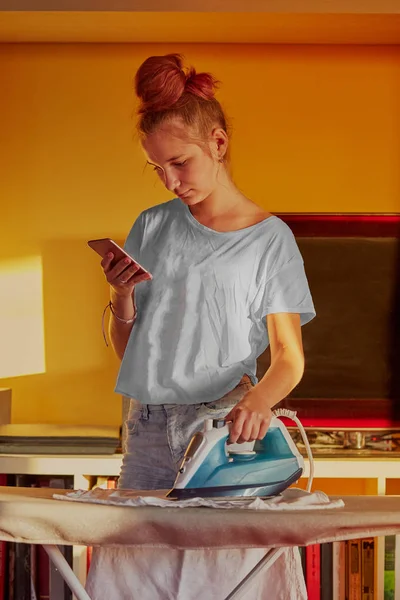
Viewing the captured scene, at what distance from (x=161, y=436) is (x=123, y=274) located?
0.90ft

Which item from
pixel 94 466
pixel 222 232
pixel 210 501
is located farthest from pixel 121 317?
pixel 94 466

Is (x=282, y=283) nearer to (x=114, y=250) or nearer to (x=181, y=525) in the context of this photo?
(x=114, y=250)

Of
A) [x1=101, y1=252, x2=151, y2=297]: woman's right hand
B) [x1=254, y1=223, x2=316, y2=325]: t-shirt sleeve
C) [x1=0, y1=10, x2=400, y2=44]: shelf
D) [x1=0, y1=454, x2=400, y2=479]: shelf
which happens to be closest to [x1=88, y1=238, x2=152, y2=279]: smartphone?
[x1=101, y1=252, x2=151, y2=297]: woman's right hand

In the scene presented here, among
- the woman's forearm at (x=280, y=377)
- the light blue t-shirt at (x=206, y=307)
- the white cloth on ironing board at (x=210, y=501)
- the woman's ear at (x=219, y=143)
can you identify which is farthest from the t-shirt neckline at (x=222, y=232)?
the white cloth on ironing board at (x=210, y=501)

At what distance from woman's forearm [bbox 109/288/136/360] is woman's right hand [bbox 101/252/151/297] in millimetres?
30

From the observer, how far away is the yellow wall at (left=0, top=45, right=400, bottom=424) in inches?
115

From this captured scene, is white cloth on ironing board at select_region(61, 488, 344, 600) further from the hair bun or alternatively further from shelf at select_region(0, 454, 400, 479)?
shelf at select_region(0, 454, 400, 479)

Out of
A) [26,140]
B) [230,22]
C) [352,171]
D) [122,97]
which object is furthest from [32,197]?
[352,171]

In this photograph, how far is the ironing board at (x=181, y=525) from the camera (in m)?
1.25

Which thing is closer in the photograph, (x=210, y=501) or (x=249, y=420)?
(x=210, y=501)

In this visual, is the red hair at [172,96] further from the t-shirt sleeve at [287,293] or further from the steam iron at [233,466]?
the steam iron at [233,466]

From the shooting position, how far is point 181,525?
4.12ft

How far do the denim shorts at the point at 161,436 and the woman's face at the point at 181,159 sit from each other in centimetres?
36

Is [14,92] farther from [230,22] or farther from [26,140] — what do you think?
[230,22]
